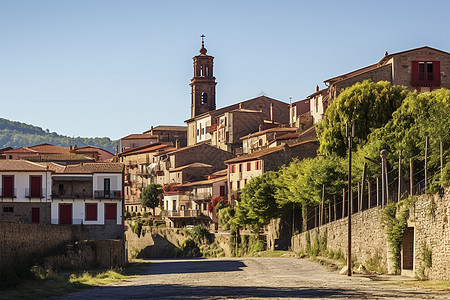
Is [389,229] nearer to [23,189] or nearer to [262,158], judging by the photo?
[23,189]

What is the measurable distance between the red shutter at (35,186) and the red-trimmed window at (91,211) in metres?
4.18

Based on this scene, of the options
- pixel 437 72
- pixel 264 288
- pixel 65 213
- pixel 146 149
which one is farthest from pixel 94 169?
pixel 146 149

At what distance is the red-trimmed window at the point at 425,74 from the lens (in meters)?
86.8

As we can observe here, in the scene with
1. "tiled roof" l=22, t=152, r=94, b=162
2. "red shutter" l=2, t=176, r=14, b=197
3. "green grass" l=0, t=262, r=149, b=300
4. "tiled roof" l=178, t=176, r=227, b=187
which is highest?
"tiled roof" l=22, t=152, r=94, b=162

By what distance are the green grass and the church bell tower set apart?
4834 inches

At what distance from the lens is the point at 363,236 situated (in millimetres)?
48469

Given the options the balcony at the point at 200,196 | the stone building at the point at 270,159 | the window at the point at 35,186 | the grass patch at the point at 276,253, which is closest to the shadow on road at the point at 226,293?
the grass patch at the point at 276,253

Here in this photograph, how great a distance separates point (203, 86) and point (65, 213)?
318 ft

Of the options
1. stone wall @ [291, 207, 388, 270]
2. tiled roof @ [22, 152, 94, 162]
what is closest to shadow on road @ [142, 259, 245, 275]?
stone wall @ [291, 207, 388, 270]

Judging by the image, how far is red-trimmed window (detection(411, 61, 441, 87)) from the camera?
86.8 meters

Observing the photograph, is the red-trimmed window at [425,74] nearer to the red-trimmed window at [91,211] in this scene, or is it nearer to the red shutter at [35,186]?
the red-trimmed window at [91,211]

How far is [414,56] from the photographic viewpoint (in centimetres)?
8675

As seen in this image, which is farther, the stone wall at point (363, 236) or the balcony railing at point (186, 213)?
Answer: the balcony railing at point (186, 213)

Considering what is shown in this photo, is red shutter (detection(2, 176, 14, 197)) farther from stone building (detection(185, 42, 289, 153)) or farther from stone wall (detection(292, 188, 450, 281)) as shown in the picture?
stone building (detection(185, 42, 289, 153))
